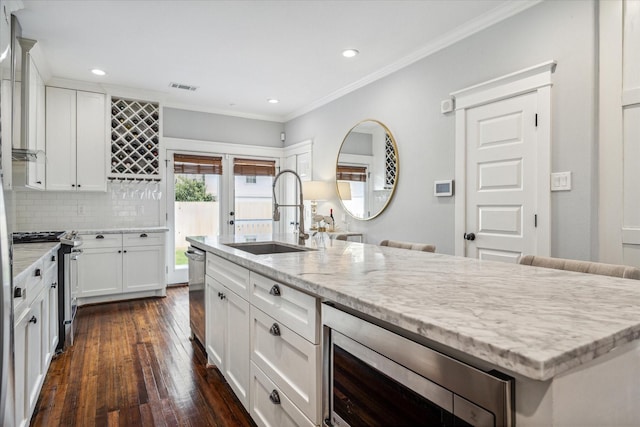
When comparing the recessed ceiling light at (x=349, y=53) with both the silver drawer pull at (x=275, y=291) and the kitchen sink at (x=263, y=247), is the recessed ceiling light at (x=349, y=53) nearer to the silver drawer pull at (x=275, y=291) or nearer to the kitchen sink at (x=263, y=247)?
the kitchen sink at (x=263, y=247)

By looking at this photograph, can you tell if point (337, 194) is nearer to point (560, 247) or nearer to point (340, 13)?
point (340, 13)

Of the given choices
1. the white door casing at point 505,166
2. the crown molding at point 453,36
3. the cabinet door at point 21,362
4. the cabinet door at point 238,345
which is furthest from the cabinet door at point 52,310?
the crown molding at point 453,36

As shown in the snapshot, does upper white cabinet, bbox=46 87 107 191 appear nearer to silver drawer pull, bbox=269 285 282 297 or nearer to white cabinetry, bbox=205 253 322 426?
white cabinetry, bbox=205 253 322 426

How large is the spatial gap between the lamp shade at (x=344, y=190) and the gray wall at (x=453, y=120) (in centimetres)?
23

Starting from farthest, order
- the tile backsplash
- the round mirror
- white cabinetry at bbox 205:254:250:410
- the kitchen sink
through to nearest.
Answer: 1. the tile backsplash
2. the round mirror
3. the kitchen sink
4. white cabinetry at bbox 205:254:250:410

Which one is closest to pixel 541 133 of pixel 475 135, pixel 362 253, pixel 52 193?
pixel 475 135

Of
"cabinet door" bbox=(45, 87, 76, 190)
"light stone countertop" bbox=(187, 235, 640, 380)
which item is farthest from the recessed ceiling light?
"cabinet door" bbox=(45, 87, 76, 190)

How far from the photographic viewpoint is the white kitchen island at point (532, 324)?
2.16 ft

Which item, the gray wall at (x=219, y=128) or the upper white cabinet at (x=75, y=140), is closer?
the upper white cabinet at (x=75, y=140)

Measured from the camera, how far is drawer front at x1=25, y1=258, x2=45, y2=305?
183 cm

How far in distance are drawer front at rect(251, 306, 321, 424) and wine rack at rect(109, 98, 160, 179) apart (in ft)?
12.6

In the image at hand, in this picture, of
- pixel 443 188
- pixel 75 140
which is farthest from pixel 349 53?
pixel 75 140

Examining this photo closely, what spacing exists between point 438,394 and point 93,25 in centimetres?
Answer: 376

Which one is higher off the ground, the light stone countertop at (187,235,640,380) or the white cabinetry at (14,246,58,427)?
the light stone countertop at (187,235,640,380)
